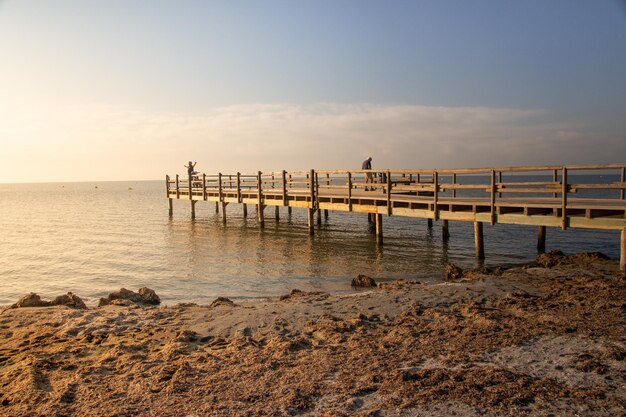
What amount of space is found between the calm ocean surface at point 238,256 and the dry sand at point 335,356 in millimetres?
3487

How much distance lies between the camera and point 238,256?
18328mm

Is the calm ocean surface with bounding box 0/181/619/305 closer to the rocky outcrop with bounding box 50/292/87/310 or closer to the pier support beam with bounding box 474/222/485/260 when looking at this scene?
the pier support beam with bounding box 474/222/485/260

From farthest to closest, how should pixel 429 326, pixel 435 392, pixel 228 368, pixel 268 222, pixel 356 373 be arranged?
pixel 268 222, pixel 429 326, pixel 228 368, pixel 356 373, pixel 435 392

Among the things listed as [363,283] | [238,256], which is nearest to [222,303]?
[363,283]

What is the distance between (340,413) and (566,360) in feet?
9.98

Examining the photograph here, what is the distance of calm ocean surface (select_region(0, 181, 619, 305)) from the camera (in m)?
13.6

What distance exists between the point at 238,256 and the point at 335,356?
1252 centimetres

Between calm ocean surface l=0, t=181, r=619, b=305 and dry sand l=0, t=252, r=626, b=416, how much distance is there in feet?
11.4

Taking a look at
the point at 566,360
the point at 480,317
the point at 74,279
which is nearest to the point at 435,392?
the point at 566,360

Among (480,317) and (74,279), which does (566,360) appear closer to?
(480,317)

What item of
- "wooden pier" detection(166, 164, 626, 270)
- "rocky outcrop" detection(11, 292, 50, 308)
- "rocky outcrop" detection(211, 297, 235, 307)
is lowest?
"rocky outcrop" detection(211, 297, 235, 307)

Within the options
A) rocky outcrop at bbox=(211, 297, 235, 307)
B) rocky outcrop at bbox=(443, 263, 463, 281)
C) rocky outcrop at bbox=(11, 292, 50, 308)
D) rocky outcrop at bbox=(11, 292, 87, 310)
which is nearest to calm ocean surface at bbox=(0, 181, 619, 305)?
rocky outcrop at bbox=(443, 263, 463, 281)

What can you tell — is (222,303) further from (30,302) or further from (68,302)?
(30,302)

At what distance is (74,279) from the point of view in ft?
48.7
